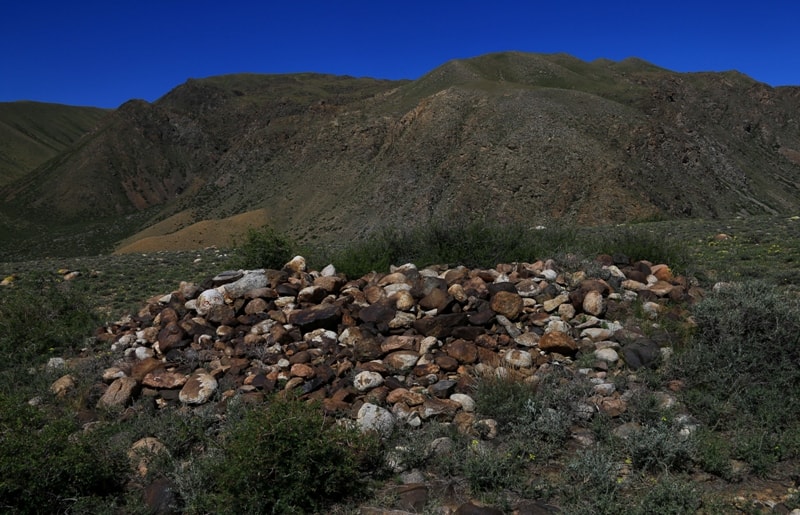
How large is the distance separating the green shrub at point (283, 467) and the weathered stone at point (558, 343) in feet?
9.39

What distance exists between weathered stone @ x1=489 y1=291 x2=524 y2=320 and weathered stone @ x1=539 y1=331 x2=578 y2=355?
0.60 m

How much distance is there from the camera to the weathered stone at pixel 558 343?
6.30 m

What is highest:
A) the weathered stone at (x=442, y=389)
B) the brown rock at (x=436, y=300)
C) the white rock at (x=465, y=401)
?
the brown rock at (x=436, y=300)

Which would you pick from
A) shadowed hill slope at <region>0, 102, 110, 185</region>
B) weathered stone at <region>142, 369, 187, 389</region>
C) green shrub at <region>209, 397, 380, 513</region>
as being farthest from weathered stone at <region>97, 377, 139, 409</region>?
shadowed hill slope at <region>0, 102, 110, 185</region>

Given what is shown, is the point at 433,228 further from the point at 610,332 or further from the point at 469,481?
the point at 469,481

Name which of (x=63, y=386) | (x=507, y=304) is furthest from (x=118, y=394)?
(x=507, y=304)

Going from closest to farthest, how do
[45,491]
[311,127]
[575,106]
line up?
[45,491]
[575,106]
[311,127]

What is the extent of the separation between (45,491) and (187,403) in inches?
71.7

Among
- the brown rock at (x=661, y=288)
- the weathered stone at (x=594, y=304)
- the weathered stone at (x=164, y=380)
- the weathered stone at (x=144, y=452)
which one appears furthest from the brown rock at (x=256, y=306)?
the brown rock at (x=661, y=288)

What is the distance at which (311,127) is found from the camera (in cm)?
6325

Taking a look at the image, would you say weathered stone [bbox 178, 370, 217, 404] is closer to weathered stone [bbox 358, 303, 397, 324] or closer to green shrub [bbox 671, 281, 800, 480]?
weathered stone [bbox 358, 303, 397, 324]

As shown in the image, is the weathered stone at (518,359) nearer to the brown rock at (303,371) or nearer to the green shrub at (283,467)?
the brown rock at (303,371)

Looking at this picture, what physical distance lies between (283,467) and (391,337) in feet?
8.73

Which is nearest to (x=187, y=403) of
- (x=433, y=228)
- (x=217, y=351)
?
(x=217, y=351)
